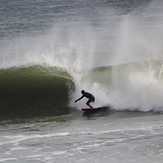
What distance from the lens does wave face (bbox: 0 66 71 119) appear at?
62.2 ft

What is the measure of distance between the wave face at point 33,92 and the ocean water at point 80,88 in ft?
0.16

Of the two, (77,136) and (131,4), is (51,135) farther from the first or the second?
(131,4)

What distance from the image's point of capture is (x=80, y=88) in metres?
20.9

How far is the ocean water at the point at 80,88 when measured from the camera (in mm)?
13773

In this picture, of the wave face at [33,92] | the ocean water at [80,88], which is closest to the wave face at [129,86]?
the ocean water at [80,88]

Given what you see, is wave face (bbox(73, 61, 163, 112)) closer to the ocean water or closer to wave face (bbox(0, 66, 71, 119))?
the ocean water

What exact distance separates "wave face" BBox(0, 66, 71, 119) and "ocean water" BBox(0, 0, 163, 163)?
0.05 m

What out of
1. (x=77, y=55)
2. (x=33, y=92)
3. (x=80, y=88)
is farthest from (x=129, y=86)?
(x=77, y=55)

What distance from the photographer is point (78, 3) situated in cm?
4806

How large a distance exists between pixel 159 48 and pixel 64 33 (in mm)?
9779

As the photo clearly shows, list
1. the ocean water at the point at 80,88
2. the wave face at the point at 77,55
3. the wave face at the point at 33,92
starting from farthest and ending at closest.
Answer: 1. the wave face at the point at 77,55
2. the wave face at the point at 33,92
3. the ocean water at the point at 80,88

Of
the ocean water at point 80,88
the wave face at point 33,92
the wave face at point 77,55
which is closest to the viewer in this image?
the ocean water at point 80,88

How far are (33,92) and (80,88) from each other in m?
2.49

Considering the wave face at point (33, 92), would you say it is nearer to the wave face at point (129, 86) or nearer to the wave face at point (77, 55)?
the wave face at point (77, 55)
